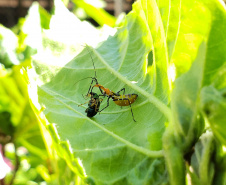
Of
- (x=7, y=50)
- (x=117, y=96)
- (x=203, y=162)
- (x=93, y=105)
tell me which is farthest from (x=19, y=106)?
(x=203, y=162)

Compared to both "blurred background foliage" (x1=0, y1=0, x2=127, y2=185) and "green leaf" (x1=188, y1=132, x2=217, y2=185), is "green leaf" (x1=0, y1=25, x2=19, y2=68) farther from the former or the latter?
"green leaf" (x1=188, y1=132, x2=217, y2=185)

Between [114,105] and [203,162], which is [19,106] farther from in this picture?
[203,162]

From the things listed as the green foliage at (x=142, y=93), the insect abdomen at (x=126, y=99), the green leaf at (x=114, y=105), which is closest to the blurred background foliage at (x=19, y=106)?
the green foliage at (x=142, y=93)

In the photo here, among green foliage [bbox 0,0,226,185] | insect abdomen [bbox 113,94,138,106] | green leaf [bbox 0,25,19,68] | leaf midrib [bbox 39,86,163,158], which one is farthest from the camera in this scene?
green leaf [bbox 0,25,19,68]

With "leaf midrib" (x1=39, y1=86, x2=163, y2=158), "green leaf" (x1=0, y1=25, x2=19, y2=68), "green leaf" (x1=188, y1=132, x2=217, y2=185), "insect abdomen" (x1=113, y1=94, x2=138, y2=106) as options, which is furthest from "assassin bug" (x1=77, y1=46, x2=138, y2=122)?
"green leaf" (x1=0, y1=25, x2=19, y2=68)

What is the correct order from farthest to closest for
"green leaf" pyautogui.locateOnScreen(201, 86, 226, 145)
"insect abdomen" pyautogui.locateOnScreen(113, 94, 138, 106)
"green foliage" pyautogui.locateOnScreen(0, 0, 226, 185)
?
1. "insect abdomen" pyautogui.locateOnScreen(113, 94, 138, 106)
2. "green foliage" pyautogui.locateOnScreen(0, 0, 226, 185)
3. "green leaf" pyautogui.locateOnScreen(201, 86, 226, 145)

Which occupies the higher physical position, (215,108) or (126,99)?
(215,108)

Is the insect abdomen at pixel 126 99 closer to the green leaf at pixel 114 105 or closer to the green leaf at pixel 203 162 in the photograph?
the green leaf at pixel 114 105
